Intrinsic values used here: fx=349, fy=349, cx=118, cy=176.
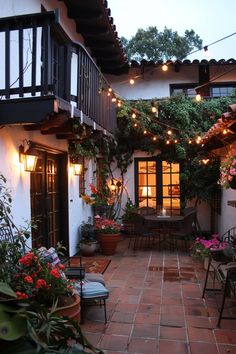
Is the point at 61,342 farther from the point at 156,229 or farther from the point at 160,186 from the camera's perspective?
the point at 160,186

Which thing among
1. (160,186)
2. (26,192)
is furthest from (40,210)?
(160,186)

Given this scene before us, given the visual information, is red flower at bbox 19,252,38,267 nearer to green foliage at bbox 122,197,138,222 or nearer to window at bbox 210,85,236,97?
green foliage at bbox 122,197,138,222

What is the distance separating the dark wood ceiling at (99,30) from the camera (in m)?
6.76

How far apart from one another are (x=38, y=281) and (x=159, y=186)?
293 inches

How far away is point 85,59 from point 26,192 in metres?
2.29

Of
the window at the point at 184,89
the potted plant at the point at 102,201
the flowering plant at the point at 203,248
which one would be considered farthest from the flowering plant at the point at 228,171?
the window at the point at 184,89

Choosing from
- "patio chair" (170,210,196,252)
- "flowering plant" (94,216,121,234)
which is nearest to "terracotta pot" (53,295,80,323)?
"flowering plant" (94,216,121,234)

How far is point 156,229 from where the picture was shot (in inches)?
351

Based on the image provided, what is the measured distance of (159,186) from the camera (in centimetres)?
1038

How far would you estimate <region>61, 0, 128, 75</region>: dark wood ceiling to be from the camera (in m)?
6.76

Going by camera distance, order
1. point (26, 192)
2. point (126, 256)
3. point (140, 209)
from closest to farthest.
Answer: point (26, 192) < point (126, 256) < point (140, 209)

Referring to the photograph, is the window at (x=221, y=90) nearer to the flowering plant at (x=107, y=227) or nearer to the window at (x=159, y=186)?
the window at (x=159, y=186)

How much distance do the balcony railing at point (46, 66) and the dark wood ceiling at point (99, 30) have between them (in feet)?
4.10

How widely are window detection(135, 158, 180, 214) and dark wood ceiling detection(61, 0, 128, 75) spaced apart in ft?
9.90
